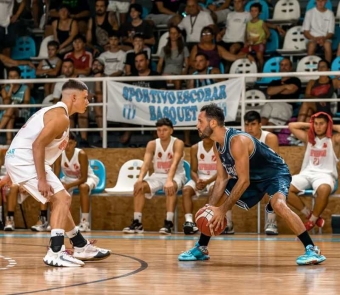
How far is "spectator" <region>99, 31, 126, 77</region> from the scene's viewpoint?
15.5m

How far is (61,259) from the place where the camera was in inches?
303

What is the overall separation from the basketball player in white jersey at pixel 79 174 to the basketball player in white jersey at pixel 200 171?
1518 millimetres

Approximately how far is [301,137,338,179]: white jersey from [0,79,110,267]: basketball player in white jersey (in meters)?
5.41

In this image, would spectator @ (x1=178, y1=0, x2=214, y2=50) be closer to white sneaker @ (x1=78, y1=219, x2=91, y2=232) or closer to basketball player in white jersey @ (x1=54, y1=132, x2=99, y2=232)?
basketball player in white jersey @ (x1=54, y1=132, x2=99, y2=232)

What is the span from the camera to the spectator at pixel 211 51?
15.1 metres

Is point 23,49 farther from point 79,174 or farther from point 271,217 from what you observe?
point 271,217

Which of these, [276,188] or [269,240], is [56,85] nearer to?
[269,240]

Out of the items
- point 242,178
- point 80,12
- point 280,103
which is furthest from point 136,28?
point 242,178

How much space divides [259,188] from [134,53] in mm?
7150

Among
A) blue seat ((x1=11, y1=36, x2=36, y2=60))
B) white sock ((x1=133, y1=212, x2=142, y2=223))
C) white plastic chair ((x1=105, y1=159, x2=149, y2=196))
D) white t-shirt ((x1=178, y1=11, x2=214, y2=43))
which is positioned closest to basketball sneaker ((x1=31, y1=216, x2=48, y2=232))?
white plastic chair ((x1=105, y1=159, x2=149, y2=196))

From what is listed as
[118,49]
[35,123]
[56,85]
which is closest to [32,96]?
[56,85]

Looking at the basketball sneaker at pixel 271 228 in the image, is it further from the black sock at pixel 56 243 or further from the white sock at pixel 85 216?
the black sock at pixel 56 243

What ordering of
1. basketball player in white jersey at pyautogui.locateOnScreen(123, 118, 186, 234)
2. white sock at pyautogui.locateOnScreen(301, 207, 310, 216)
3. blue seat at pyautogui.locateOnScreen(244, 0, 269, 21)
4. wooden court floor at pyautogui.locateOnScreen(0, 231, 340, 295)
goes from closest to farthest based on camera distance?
wooden court floor at pyautogui.locateOnScreen(0, 231, 340, 295)
white sock at pyautogui.locateOnScreen(301, 207, 310, 216)
basketball player in white jersey at pyautogui.locateOnScreen(123, 118, 186, 234)
blue seat at pyautogui.locateOnScreen(244, 0, 269, 21)

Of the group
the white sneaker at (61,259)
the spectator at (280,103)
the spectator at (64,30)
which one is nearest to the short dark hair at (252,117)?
the spectator at (280,103)
